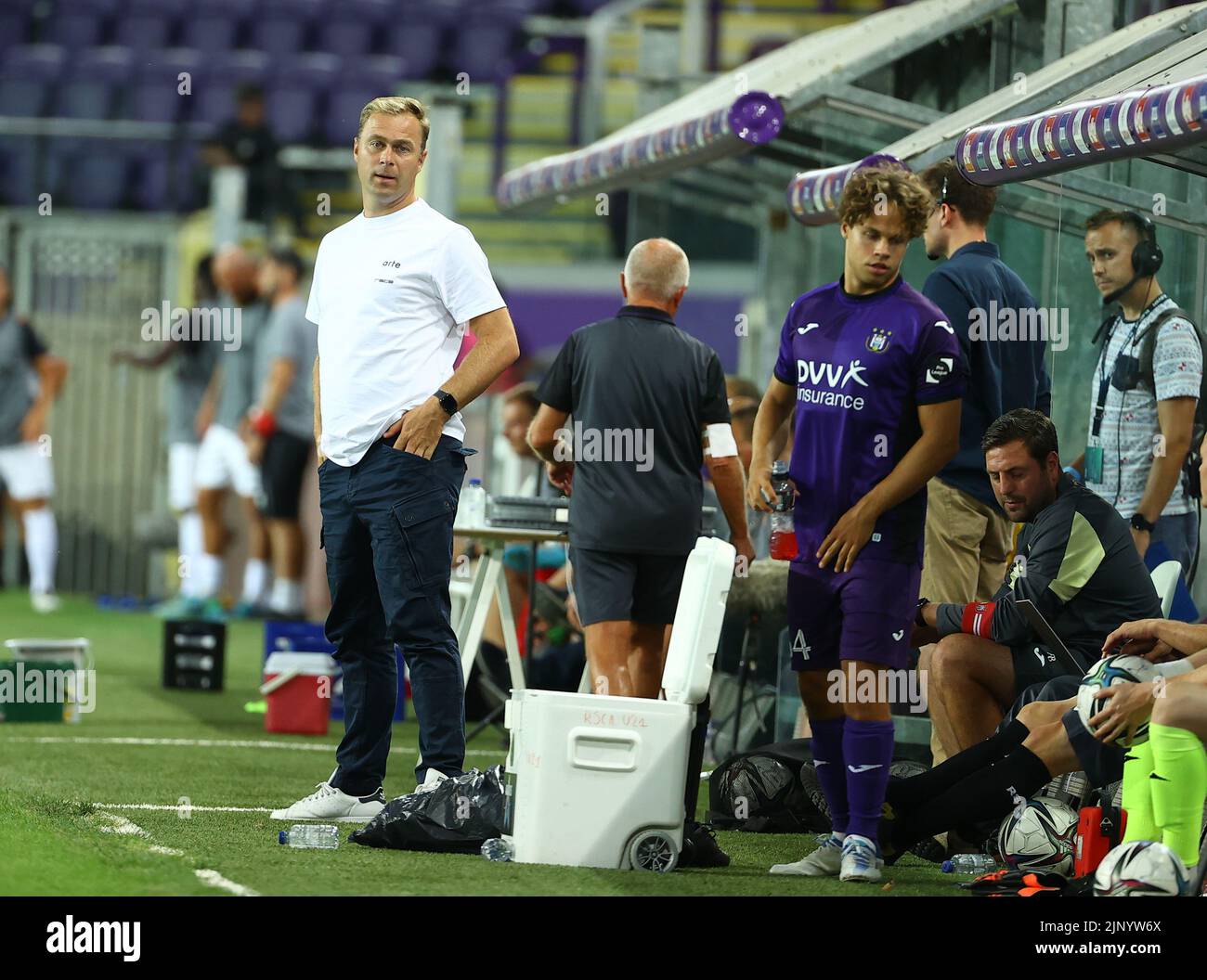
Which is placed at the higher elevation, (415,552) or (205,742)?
(415,552)

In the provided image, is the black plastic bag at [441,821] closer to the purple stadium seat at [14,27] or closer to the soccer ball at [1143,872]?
the soccer ball at [1143,872]

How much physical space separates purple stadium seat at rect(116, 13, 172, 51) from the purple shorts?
16.4 m

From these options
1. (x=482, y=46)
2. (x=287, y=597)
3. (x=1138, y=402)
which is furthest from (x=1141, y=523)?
(x=482, y=46)

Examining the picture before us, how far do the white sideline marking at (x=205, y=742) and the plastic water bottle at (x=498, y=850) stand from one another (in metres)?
2.77

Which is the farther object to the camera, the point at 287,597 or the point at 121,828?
the point at 287,597

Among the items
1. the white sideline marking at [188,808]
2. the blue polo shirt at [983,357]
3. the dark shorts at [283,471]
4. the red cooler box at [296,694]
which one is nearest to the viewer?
the white sideline marking at [188,808]

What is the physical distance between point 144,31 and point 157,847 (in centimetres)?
1658

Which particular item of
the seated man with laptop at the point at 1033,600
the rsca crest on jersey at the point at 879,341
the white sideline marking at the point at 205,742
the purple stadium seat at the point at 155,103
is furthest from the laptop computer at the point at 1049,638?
the purple stadium seat at the point at 155,103

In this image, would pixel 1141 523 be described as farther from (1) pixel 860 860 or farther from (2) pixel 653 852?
(2) pixel 653 852

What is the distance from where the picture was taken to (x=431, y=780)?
19.3 feet

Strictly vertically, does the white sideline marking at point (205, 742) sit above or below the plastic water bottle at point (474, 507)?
below

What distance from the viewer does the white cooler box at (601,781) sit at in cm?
538

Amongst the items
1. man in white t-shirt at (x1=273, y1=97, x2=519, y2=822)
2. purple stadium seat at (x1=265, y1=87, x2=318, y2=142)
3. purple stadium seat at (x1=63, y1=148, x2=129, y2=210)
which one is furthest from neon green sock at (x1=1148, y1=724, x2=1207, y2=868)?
purple stadium seat at (x1=265, y1=87, x2=318, y2=142)

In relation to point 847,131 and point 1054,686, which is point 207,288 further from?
point 1054,686
